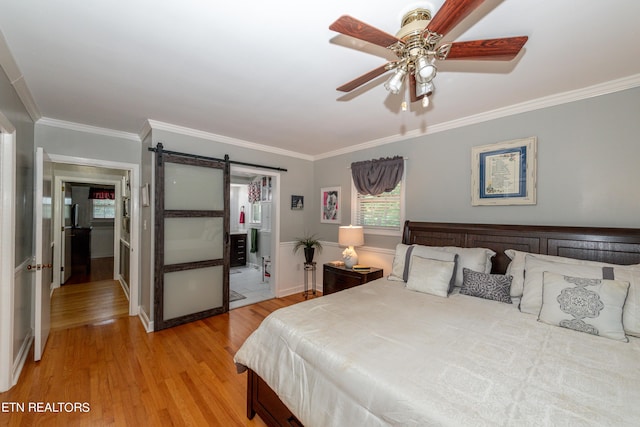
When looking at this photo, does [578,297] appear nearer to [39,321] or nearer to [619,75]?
[619,75]

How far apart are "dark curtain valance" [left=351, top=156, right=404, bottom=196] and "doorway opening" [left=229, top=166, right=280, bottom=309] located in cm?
137

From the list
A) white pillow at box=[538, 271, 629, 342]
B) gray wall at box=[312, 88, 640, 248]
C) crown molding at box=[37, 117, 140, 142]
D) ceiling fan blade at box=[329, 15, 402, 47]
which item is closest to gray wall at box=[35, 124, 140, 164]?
crown molding at box=[37, 117, 140, 142]

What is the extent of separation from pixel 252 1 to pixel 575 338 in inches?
103

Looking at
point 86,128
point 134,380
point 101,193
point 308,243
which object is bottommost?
point 134,380

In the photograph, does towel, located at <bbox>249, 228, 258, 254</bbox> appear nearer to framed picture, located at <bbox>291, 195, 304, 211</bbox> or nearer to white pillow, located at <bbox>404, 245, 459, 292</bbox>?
framed picture, located at <bbox>291, 195, 304, 211</bbox>

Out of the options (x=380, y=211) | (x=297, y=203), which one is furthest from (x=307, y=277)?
(x=380, y=211)

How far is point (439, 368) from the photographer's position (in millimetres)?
1201

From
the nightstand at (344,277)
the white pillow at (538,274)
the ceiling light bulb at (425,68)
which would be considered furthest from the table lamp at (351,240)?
the ceiling light bulb at (425,68)

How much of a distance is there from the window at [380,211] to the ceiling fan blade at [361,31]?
2.45m

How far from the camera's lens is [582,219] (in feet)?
7.51

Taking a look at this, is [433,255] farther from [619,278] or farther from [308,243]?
[308,243]

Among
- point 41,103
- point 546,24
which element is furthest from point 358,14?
point 41,103

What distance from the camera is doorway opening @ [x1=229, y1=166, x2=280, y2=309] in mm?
4438

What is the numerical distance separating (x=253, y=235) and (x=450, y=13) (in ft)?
19.9
